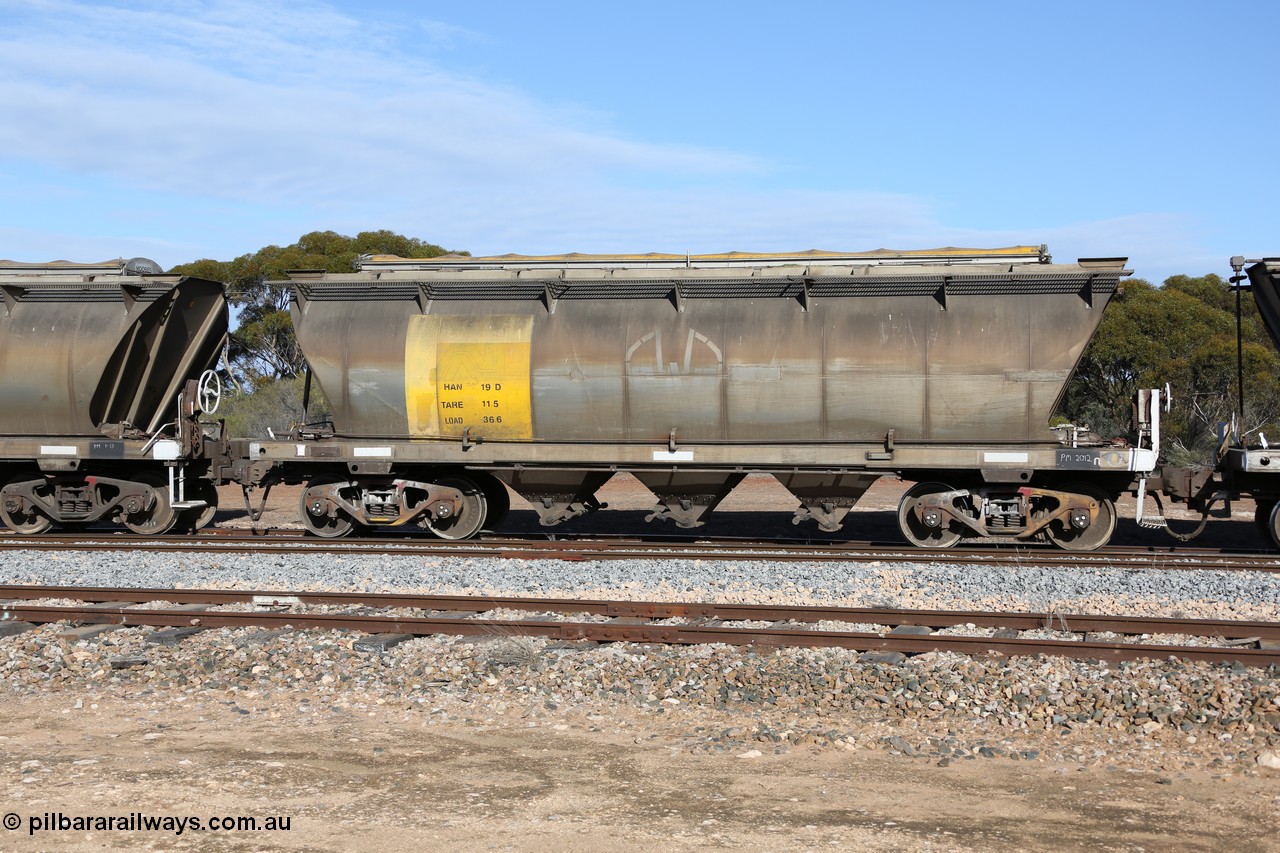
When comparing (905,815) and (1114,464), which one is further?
(1114,464)

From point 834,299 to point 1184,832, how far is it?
9223mm

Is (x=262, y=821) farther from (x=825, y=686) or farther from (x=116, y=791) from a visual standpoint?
(x=825, y=686)

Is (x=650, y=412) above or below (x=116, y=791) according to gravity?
above

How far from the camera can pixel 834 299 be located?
13.7 metres

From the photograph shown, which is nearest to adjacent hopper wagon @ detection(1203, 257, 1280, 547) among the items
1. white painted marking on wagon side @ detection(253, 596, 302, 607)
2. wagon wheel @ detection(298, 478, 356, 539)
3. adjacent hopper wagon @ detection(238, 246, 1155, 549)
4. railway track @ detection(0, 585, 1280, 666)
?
adjacent hopper wagon @ detection(238, 246, 1155, 549)

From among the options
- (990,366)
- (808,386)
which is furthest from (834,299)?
(990,366)

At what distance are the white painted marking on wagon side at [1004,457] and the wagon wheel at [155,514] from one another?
11772mm

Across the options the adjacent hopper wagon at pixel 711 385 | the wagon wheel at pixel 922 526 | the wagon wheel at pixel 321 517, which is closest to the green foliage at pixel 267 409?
the wagon wheel at pixel 321 517

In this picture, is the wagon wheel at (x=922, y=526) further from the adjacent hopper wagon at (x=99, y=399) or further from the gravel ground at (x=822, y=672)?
the adjacent hopper wagon at (x=99, y=399)

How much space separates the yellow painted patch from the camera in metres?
14.2

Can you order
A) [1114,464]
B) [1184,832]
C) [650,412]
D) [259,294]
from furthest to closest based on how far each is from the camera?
[259,294]
[650,412]
[1114,464]
[1184,832]

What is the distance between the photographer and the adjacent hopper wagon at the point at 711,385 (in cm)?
1337

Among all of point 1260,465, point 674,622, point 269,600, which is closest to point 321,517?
point 269,600

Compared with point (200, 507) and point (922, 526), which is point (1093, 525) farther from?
point (200, 507)
